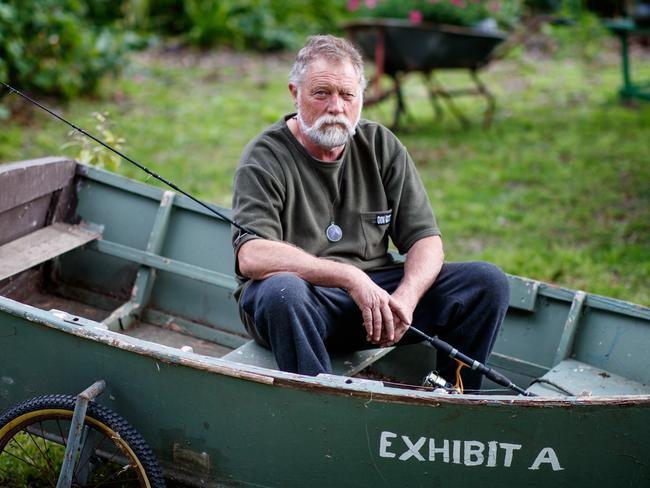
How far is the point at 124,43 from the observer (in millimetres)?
10508

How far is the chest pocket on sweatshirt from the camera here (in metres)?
3.94

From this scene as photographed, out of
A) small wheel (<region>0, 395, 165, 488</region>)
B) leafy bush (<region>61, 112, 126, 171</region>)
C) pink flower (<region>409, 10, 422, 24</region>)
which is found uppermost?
pink flower (<region>409, 10, 422, 24</region>)

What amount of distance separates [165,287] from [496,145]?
5.13 metres

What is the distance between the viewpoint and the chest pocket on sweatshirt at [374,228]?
394cm

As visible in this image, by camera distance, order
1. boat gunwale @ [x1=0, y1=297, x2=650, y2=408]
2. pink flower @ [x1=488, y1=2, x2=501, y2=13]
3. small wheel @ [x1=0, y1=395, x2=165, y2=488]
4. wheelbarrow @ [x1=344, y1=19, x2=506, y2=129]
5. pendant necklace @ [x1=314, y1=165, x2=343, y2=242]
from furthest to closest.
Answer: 1. pink flower @ [x1=488, y1=2, x2=501, y2=13]
2. wheelbarrow @ [x1=344, y1=19, x2=506, y2=129]
3. pendant necklace @ [x1=314, y1=165, x2=343, y2=242]
4. small wheel @ [x1=0, y1=395, x2=165, y2=488]
5. boat gunwale @ [x1=0, y1=297, x2=650, y2=408]

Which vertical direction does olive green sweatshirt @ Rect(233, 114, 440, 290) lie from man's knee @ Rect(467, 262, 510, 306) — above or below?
above

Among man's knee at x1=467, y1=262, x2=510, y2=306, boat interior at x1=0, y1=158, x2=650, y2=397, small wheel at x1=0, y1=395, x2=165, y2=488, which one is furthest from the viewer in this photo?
boat interior at x1=0, y1=158, x2=650, y2=397

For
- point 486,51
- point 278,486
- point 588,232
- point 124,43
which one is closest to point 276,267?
point 278,486

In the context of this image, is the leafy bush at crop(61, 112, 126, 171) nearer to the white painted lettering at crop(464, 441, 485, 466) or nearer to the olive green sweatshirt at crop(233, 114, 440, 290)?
the olive green sweatshirt at crop(233, 114, 440, 290)

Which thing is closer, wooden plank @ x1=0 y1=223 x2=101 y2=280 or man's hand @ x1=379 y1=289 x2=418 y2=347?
man's hand @ x1=379 y1=289 x2=418 y2=347

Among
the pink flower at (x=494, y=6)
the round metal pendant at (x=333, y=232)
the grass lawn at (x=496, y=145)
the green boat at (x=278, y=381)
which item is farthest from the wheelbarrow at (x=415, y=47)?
the round metal pendant at (x=333, y=232)

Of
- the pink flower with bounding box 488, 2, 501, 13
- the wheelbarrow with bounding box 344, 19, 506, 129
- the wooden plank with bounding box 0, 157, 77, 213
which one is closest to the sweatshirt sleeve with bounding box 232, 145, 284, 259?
the wooden plank with bounding box 0, 157, 77, 213

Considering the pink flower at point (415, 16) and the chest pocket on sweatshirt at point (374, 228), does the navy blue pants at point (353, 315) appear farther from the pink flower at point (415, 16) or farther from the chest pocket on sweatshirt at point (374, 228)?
the pink flower at point (415, 16)

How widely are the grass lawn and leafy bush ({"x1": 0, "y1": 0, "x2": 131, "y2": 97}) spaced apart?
28 centimetres
